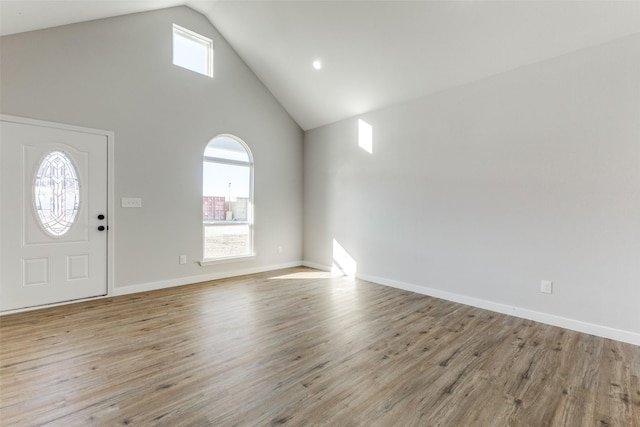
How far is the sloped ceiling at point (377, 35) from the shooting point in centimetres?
285

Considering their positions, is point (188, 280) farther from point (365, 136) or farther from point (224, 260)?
point (365, 136)

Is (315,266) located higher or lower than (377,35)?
lower

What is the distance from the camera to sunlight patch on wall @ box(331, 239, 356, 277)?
5.33 meters

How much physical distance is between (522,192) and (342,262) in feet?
10.1

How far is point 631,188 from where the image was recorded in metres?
2.76

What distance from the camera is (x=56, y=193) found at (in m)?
3.56

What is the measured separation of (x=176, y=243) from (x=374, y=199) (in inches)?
127

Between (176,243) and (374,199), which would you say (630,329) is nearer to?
(374,199)

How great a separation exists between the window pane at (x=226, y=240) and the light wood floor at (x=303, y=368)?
1.47m

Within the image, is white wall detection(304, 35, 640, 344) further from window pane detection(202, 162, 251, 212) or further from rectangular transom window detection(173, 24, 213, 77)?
rectangular transom window detection(173, 24, 213, 77)

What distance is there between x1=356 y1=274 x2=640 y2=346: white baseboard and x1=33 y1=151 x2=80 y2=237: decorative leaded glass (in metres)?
4.52

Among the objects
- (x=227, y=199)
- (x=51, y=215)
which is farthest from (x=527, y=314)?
(x=51, y=215)

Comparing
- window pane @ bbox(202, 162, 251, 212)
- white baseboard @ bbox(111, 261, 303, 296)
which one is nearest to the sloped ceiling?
window pane @ bbox(202, 162, 251, 212)

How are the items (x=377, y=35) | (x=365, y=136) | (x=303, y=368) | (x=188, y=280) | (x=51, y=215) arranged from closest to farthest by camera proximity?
(x=303, y=368) → (x=51, y=215) → (x=377, y=35) → (x=188, y=280) → (x=365, y=136)
